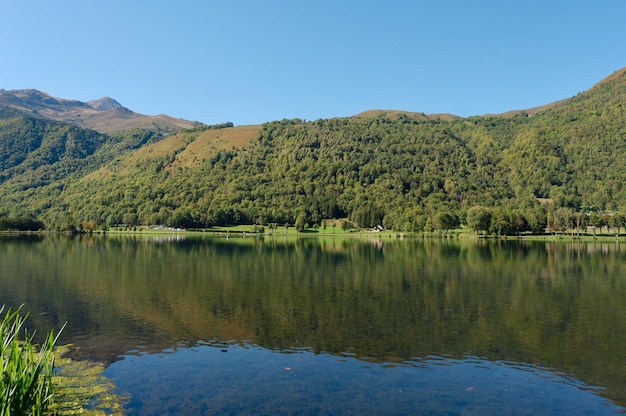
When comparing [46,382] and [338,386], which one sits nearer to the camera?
[46,382]

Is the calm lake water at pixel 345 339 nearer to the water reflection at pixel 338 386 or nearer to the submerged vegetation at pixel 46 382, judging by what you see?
the water reflection at pixel 338 386

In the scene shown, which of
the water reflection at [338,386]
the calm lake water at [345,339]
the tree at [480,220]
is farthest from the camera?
the tree at [480,220]

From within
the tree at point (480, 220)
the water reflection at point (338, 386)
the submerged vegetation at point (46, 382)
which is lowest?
the water reflection at point (338, 386)

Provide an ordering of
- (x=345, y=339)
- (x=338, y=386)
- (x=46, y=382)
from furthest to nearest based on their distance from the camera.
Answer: (x=345, y=339) → (x=338, y=386) → (x=46, y=382)

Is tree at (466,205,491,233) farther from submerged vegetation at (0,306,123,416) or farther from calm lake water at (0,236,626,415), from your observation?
submerged vegetation at (0,306,123,416)

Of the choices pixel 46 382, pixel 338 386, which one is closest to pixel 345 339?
pixel 338 386

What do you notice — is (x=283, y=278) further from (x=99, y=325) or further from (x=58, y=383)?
(x=58, y=383)

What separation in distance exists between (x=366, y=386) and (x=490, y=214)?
185357mm

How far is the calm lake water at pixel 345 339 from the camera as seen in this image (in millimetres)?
22188

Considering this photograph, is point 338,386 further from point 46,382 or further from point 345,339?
point 46,382

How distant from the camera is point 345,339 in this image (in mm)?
32562

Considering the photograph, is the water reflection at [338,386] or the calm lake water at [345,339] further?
the calm lake water at [345,339]

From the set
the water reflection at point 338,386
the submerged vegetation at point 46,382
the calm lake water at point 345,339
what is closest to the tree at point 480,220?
the calm lake water at point 345,339

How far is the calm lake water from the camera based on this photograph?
2219 centimetres
